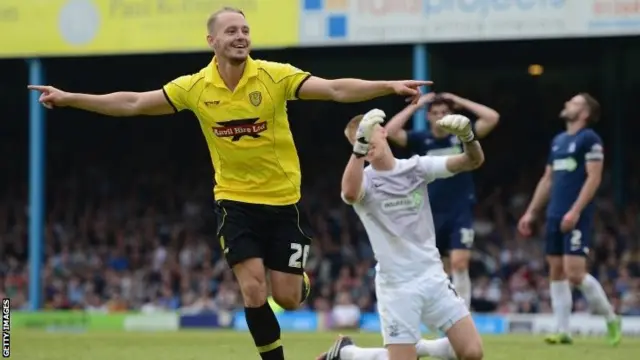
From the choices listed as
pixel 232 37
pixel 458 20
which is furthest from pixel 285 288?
pixel 458 20

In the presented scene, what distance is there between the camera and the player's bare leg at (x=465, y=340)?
25.7 ft

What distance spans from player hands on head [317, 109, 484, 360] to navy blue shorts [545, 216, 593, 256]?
3.98m

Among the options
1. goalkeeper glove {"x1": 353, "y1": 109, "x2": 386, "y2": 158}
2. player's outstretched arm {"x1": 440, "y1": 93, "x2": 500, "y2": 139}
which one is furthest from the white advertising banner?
goalkeeper glove {"x1": 353, "y1": 109, "x2": 386, "y2": 158}

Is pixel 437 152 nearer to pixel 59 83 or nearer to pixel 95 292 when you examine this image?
pixel 95 292

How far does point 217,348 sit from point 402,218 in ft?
15.2

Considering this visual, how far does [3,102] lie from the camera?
27453mm

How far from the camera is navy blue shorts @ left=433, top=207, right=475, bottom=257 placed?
12.5 meters

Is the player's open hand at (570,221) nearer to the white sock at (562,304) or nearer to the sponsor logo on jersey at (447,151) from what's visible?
the white sock at (562,304)

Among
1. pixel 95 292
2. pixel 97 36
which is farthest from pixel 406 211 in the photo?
pixel 95 292

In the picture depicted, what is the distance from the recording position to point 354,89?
25.8 ft

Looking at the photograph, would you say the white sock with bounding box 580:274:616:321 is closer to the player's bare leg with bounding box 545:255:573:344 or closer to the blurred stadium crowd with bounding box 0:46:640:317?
the player's bare leg with bounding box 545:255:573:344

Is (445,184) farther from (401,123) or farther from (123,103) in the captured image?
(123,103)

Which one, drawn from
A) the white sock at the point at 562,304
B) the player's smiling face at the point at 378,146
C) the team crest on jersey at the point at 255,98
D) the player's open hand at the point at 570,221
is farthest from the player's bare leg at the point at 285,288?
the white sock at the point at 562,304

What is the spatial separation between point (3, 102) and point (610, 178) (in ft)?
42.3
